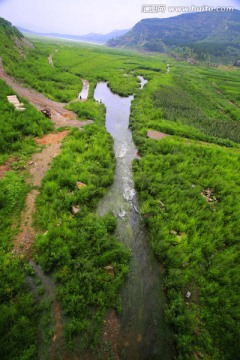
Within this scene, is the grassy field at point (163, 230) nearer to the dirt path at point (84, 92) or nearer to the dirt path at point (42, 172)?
the dirt path at point (42, 172)

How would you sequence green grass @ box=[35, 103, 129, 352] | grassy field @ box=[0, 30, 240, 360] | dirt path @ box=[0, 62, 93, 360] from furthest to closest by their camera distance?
grassy field @ box=[0, 30, 240, 360], green grass @ box=[35, 103, 129, 352], dirt path @ box=[0, 62, 93, 360]

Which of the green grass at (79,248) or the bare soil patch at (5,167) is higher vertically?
the bare soil patch at (5,167)

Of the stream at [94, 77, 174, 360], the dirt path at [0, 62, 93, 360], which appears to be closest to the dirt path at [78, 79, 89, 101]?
the dirt path at [0, 62, 93, 360]

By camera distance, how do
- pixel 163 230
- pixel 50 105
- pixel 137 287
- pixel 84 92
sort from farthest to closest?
pixel 84 92
pixel 50 105
pixel 163 230
pixel 137 287

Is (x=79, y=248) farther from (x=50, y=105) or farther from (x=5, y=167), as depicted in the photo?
(x=50, y=105)

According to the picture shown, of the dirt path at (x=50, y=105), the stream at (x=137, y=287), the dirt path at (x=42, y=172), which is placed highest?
the dirt path at (x=50, y=105)

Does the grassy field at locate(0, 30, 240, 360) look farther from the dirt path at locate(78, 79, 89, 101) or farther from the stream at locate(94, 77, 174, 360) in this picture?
the dirt path at locate(78, 79, 89, 101)

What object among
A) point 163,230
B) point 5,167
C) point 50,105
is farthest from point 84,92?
point 163,230

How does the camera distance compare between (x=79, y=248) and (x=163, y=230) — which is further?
(x=163, y=230)

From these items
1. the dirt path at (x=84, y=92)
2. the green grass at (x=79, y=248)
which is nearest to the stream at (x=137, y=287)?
the green grass at (x=79, y=248)
